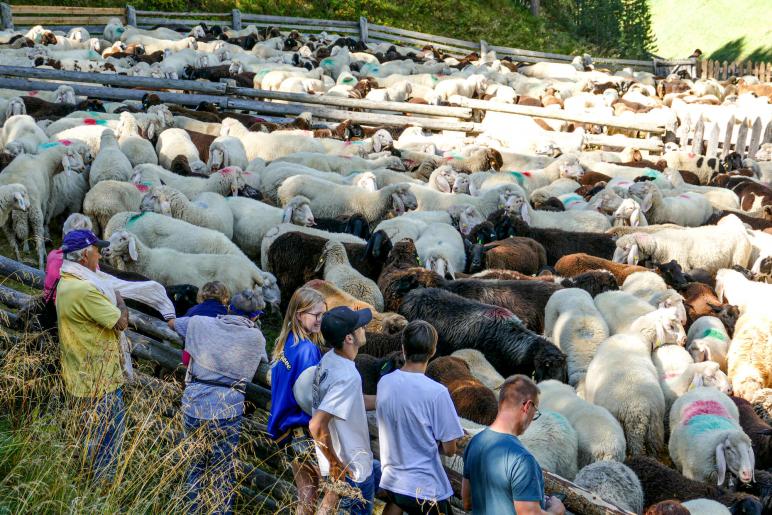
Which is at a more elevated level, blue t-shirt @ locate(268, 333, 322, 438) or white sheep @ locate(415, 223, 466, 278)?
blue t-shirt @ locate(268, 333, 322, 438)

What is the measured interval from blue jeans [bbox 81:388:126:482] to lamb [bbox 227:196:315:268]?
6.55 meters

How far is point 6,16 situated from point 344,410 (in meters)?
28.7

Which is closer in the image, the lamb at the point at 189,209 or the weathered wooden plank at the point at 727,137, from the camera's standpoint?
the lamb at the point at 189,209

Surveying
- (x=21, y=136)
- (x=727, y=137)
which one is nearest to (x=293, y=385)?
(x=21, y=136)

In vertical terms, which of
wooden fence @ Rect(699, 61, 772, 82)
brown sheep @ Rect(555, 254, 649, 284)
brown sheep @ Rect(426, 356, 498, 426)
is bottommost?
brown sheep @ Rect(426, 356, 498, 426)

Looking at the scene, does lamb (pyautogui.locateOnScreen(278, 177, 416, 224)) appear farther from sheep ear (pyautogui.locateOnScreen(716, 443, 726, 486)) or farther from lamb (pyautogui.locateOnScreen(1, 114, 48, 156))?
sheep ear (pyautogui.locateOnScreen(716, 443, 726, 486))

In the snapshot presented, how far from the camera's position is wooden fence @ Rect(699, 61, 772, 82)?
115ft

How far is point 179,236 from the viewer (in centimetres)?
1148

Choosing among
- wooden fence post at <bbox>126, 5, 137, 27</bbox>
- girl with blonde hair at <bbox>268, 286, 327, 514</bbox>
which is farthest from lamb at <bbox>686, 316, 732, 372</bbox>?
wooden fence post at <bbox>126, 5, 137, 27</bbox>

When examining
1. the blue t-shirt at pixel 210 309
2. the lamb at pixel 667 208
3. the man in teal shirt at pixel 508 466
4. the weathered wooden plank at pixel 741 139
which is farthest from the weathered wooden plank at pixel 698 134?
the man in teal shirt at pixel 508 466

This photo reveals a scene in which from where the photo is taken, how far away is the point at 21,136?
15203 mm

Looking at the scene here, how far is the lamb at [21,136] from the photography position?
14406mm

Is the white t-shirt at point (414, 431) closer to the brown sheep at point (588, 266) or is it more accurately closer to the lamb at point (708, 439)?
the lamb at point (708, 439)

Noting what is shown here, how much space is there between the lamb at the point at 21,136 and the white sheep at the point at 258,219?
3.75 meters
